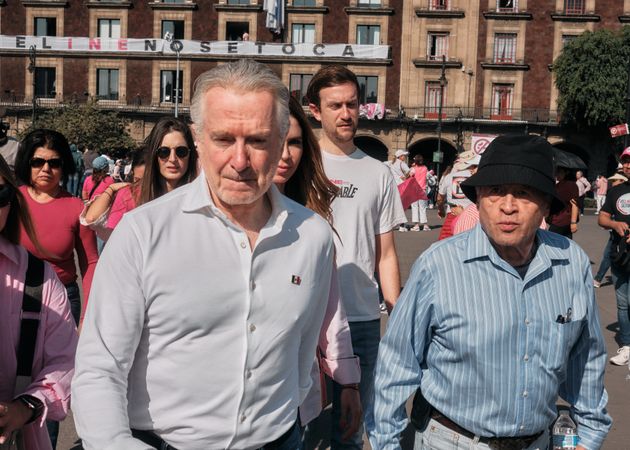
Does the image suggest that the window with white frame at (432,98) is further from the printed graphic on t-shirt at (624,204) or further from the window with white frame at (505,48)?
the printed graphic on t-shirt at (624,204)

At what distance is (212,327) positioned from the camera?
2283mm

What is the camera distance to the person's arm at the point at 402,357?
296 cm

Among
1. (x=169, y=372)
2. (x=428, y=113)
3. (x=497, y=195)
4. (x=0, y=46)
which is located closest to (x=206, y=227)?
(x=169, y=372)

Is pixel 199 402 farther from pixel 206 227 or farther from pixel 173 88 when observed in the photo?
pixel 173 88

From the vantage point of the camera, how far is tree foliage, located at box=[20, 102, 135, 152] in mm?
45406

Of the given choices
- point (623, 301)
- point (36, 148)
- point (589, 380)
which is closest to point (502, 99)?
point (623, 301)

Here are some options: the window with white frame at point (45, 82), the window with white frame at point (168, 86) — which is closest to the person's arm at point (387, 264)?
the window with white frame at point (168, 86)

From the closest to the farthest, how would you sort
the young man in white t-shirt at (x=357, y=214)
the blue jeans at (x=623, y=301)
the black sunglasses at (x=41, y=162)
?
the young man in white t-shirt at (x=357, y=214) < the black sunglasses at (x=41, y=162) < the blue jeans at (x=623, y=301)

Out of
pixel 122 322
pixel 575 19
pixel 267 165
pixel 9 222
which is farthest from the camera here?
pixel 575 19

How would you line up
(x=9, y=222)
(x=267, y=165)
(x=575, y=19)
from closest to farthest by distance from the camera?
1. (x=267, y=165)
2. (x=9, y=222)
3. (x=575, y=19)

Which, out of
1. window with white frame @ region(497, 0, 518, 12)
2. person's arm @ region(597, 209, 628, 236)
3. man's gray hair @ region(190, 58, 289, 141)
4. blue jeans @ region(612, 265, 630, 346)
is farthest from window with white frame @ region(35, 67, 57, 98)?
man's gray hair @ region(190, 58, 289, 141)

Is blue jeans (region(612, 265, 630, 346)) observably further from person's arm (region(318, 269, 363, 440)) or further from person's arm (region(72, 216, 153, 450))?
person's arm (region(72, 216, 153, 450))

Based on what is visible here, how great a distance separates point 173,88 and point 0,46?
36.2ft

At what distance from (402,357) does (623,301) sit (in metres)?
6.28
